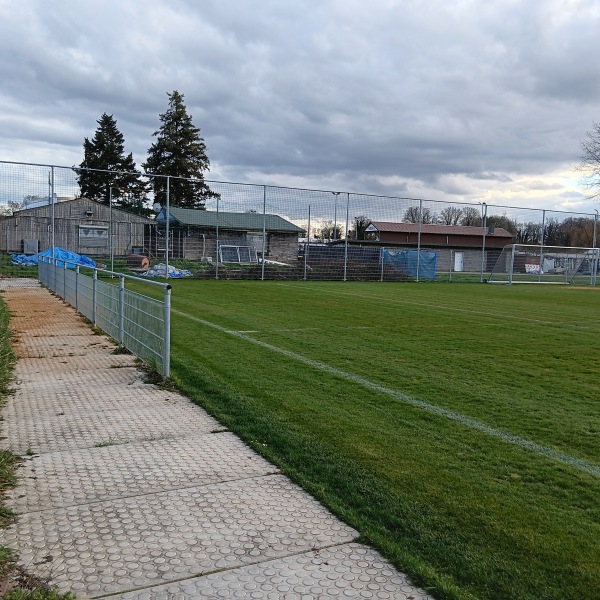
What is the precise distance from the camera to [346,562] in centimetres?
285

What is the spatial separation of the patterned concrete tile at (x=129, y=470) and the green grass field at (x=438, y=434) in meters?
0.26

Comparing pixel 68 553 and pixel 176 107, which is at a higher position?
pixel 176 107

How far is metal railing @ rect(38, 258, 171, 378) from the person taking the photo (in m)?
6.65

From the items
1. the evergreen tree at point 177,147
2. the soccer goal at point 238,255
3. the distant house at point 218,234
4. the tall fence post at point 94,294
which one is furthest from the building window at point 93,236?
the evergreen tree at point 177,147

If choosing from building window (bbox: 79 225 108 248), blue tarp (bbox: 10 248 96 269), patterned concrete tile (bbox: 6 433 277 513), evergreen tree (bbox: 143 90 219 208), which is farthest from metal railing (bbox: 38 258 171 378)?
evergreen tree (bbox: 143 90 219 208)

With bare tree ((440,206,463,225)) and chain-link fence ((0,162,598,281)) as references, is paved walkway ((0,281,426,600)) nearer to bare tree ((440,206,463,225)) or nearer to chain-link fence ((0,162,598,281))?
chain-link fence ((0,162,598,281))

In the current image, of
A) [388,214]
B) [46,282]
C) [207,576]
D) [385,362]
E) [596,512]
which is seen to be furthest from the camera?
[388,214]

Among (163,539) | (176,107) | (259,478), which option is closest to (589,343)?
(259,478)

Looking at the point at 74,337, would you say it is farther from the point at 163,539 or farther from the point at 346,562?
the point at 346,562

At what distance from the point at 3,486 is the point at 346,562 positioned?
220 centimetres

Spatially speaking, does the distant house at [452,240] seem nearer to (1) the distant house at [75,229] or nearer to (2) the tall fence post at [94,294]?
(1) the distant house at [75,229]

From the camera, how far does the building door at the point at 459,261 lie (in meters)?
40.1

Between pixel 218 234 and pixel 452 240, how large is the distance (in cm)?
2685

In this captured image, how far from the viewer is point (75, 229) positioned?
2650 cm
